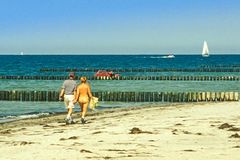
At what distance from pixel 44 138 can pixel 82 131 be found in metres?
1.81

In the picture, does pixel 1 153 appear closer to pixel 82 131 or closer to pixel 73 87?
pixel 82 131

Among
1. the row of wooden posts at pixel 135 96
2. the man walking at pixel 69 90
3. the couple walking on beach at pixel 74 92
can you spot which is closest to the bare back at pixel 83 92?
the couple walking on beach at pixel 74 92

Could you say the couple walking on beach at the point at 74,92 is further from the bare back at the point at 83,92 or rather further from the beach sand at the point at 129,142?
the beach sand at the point at 129,142

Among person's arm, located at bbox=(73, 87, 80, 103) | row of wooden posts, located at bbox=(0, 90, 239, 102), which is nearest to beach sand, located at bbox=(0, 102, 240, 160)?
person's arm, located at bbox=(73, 87, 80, 103)

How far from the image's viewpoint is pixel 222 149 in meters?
12.5

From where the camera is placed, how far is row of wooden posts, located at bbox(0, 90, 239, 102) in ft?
131

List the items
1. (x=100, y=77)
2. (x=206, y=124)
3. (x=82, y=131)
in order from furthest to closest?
1. (x=100, y=77)
2. (x=206, y=124)
3. (x=82, y=131)

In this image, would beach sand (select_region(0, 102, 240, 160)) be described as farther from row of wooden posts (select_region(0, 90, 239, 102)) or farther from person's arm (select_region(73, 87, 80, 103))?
row of wooden posts (select_region(0, 90, 239, 102))

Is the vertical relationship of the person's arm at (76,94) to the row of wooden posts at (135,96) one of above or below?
above

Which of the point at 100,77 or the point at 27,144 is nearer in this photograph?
the point at 27,144

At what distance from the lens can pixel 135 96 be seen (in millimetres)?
42000

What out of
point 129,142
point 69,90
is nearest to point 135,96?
point 69,90

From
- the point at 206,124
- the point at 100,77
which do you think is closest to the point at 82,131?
the point at 206,124

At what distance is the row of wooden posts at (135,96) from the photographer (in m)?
39.8
